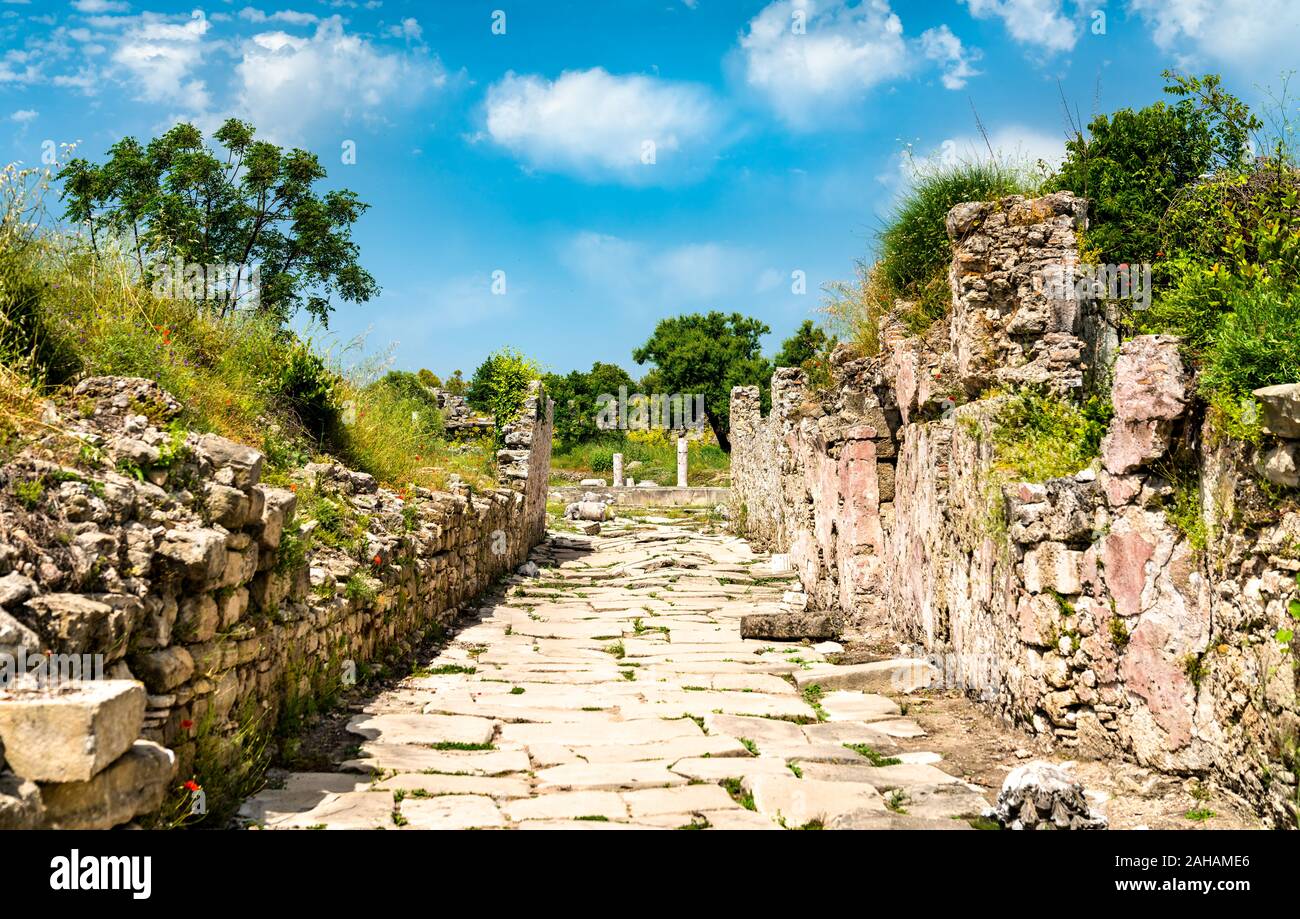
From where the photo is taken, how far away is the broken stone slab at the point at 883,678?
280 inches

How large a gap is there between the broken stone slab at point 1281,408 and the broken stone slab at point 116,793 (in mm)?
3903

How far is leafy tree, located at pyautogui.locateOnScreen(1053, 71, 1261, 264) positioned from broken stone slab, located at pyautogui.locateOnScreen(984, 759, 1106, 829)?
6504mm

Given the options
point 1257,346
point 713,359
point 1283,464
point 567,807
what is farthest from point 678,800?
point 713,359

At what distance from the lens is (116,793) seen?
313 centimetres

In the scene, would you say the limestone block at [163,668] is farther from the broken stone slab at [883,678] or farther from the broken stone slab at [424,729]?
the broken stone slab at [883,678]

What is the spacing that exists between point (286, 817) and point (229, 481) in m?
1.75

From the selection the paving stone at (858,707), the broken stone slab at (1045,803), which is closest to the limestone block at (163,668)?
the broken stone slab at (1045,803)

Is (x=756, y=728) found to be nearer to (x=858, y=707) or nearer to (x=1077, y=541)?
(x=858, y=707)

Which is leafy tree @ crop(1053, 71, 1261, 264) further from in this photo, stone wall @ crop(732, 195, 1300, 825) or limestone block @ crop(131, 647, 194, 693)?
limestone block @ crop(131, 647, 194, 693)

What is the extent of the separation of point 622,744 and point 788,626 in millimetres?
3747

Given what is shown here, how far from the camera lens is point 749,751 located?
538 cm

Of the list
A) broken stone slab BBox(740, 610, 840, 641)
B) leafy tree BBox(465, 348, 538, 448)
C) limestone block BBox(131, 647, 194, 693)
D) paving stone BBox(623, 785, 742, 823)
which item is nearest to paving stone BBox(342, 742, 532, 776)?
paving stone BBox(623, 785, 742, 823)

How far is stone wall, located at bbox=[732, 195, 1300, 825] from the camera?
375 cm
